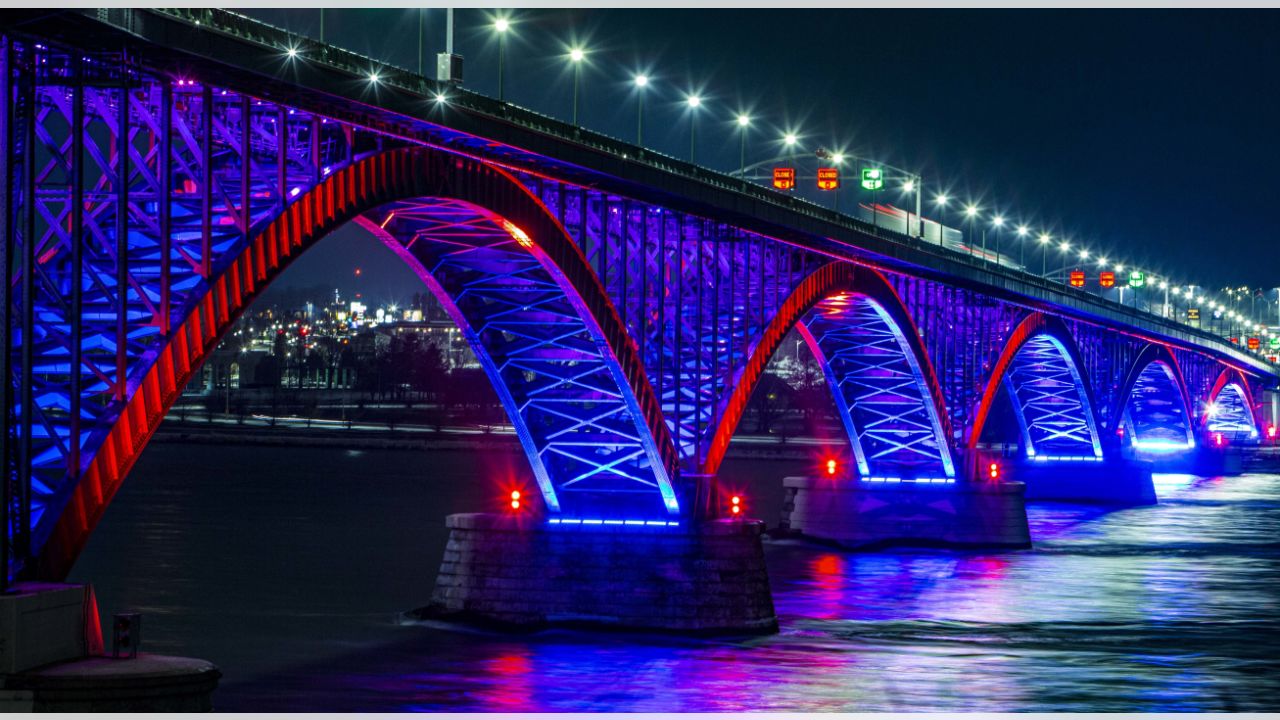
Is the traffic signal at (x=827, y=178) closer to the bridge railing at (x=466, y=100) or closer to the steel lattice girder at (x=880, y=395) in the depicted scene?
the bridge railing at (x=466, y=100)

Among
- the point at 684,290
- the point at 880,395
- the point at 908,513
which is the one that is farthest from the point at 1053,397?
the point at 684,290

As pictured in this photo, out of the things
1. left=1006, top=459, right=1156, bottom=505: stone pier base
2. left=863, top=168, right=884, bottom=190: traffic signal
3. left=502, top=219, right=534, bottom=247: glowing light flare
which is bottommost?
left=1006, top=459, right=1156, bottom=505: stone pier base

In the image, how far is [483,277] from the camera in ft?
157

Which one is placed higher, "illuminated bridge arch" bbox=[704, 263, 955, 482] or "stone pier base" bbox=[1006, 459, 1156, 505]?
"illuminated bridge arch" bbox=[704, 263, 955, 482]

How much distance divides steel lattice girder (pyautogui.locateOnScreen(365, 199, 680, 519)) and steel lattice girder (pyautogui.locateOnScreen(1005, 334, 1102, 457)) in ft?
213

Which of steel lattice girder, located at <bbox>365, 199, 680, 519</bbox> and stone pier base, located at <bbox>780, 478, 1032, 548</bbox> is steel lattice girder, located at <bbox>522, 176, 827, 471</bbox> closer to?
steel lattice girder, located at <bbox>365, 199, 680, 519</bbox>

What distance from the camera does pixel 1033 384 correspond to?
120 m

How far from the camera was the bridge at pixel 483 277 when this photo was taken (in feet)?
88.6

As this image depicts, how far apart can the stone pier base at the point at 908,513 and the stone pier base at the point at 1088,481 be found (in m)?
38.9

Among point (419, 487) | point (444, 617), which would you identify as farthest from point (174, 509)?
point (444, 617)

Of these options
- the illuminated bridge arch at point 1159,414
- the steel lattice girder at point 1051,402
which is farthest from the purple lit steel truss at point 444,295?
the illuminated bridge arch at point 1159,414

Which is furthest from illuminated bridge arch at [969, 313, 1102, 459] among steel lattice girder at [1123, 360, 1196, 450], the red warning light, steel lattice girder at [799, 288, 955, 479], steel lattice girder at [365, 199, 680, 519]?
steel lattice girder at [365, 199, 680, 519]

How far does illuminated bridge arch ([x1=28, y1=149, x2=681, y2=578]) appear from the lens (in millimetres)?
30422

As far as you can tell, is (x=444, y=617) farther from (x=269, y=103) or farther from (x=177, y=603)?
(x=269, y=103)
